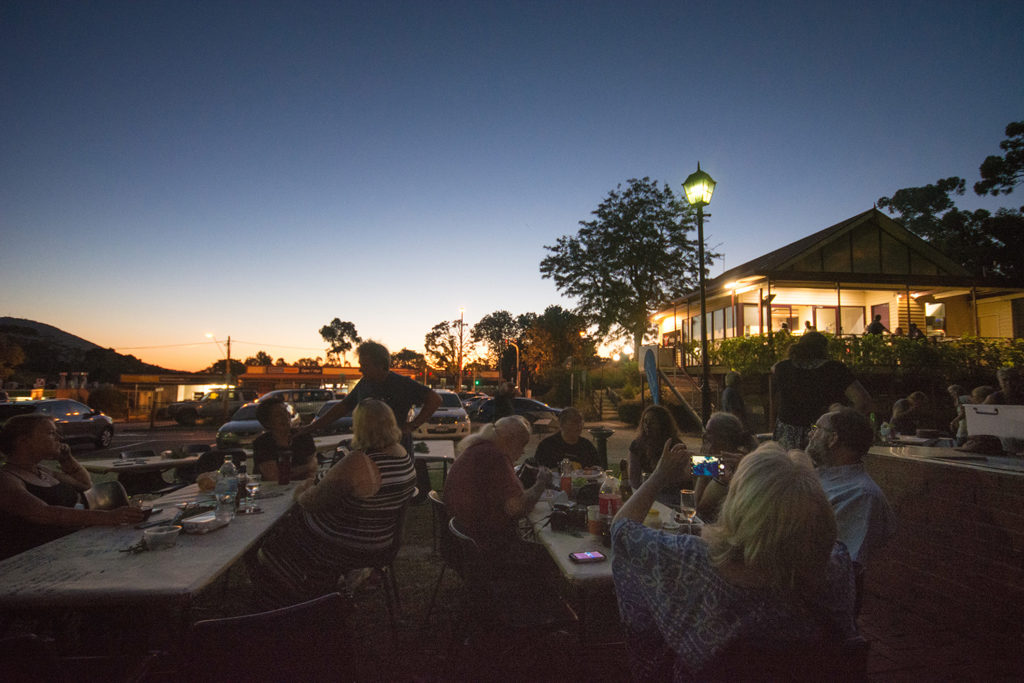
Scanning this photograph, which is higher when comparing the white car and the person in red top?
the person in red top

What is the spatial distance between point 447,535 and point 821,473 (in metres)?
2.06

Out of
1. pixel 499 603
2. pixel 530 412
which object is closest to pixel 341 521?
pixel 499 603

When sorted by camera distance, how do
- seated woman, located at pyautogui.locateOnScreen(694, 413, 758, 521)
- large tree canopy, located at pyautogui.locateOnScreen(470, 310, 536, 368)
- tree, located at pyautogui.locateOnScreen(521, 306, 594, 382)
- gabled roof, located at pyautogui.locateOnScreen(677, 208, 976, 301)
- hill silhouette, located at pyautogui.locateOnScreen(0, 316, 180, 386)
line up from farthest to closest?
large tree canopy, located at pyautogui.locateOnScreen(470, 310, 536, 368)
hill silhouette, located at pyautogui.locateOnScreen(0, 316, 180, 386)
tree, located at pyautogui.locateOnScreen(521, 306, 594, 382)
gabled roof, located at pyautogui.locateOnScreen(677, 208, 976, 301)
seated woman, located at pyautogui.locateOnScreen(694, 413, 758, 521)

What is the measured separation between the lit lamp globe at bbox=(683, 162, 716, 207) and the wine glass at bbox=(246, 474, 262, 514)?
283 inches

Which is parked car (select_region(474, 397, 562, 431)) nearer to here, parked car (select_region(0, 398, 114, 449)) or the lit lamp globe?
the lit lamp globe

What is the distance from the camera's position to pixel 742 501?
146cm

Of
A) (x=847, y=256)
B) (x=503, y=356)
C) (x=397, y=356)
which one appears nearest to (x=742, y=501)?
(x=847, y=256)

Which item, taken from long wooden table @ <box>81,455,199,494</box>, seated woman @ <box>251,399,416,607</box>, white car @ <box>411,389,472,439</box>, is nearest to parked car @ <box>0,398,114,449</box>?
white car @ <box>411,389,472,439</box>

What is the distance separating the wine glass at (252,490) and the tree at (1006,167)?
A: 103 feet

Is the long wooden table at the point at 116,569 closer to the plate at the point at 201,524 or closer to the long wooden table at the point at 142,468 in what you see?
the plate at the point at 201,524

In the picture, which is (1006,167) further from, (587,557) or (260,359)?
(260,359)

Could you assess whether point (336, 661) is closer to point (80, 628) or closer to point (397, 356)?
point (80, 628)

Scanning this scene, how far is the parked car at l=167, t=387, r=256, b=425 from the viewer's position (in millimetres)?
23484

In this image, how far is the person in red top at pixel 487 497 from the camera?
3039 millimetres
